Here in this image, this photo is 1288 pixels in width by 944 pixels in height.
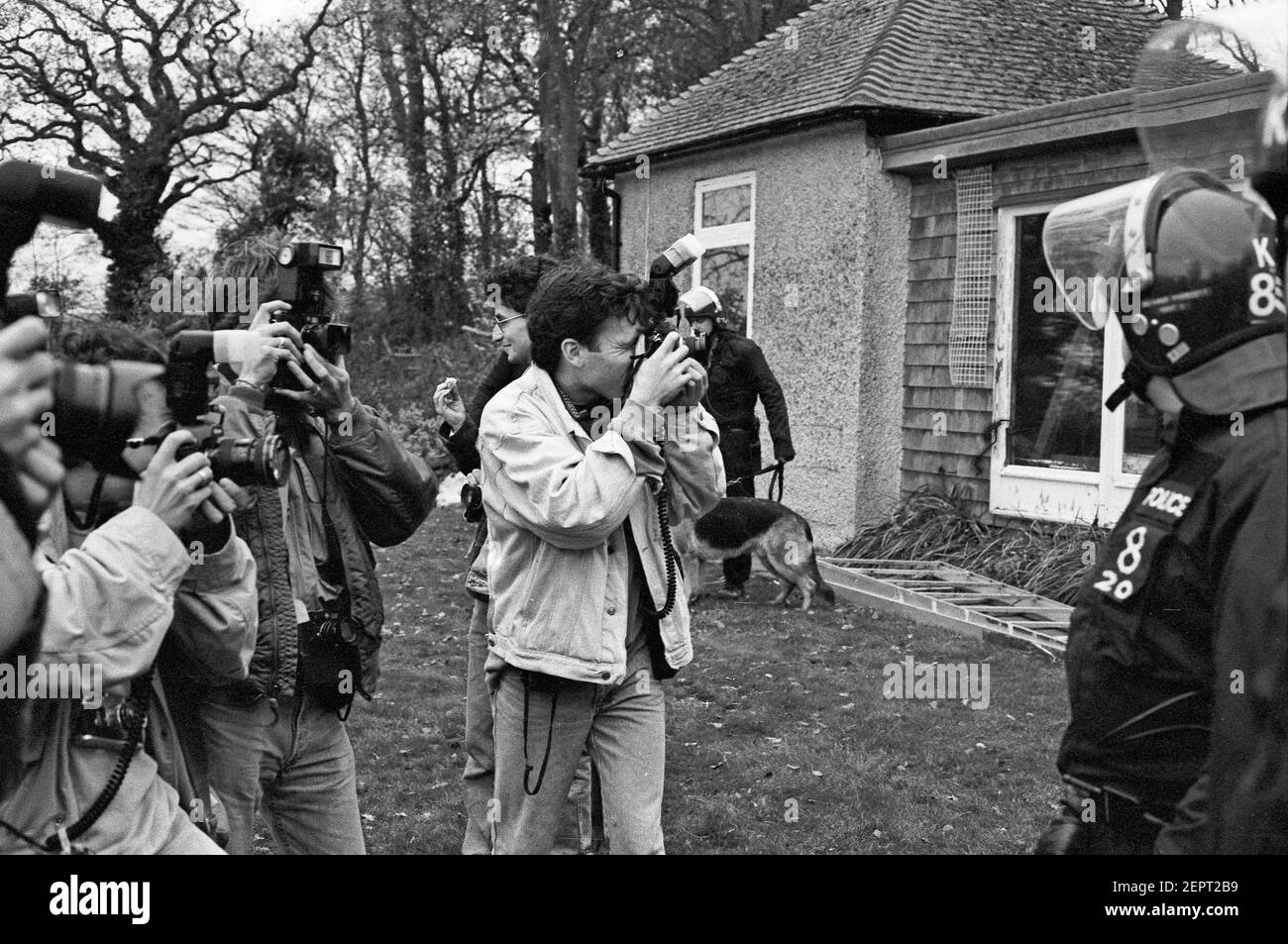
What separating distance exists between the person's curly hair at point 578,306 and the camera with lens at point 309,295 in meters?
0.52

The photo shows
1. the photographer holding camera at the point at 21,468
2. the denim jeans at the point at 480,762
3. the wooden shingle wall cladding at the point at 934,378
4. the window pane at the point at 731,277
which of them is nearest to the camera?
the photographer holding camera at the point at 21,468

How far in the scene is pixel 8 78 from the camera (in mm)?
21484

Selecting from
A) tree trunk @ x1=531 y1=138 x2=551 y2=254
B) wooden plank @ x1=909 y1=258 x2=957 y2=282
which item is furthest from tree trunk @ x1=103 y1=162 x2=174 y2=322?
wooden plank @ x1=909 y1=258 x2=957 y2=282

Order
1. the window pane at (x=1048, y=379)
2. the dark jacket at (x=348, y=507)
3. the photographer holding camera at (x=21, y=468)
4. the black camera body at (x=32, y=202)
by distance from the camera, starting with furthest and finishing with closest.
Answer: the window pane at (x=1048, y=379) < the dark jacket at (x=348, y=507) < the black camera body at (x=32, y=202) < the photographer holding camera at (x=21, y=468)

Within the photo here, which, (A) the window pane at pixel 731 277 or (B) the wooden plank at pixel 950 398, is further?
(A) the window pane at pixel 731 277

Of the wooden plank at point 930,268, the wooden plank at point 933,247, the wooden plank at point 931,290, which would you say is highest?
the wooden plank at point 933,247

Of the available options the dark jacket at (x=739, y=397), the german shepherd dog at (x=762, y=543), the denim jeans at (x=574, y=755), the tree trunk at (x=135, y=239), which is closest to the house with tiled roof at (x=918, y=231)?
the german shepherd dog at (x=762, y=543)

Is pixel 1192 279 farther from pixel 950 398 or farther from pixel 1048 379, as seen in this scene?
pixel 950 398

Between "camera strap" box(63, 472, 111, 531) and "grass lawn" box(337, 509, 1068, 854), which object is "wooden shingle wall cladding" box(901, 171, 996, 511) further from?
"camera strap" box(63, 472, 111, 531)

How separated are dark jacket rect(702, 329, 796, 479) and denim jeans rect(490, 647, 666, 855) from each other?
5.86 m

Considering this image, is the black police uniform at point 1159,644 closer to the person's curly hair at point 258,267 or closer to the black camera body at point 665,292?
the black camera body at point 665,292

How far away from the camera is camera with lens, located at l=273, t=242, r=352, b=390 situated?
347cm

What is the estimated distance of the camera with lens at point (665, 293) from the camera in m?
3.65

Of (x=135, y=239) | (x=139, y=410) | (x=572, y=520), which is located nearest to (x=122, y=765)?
(x=139, y=410)
